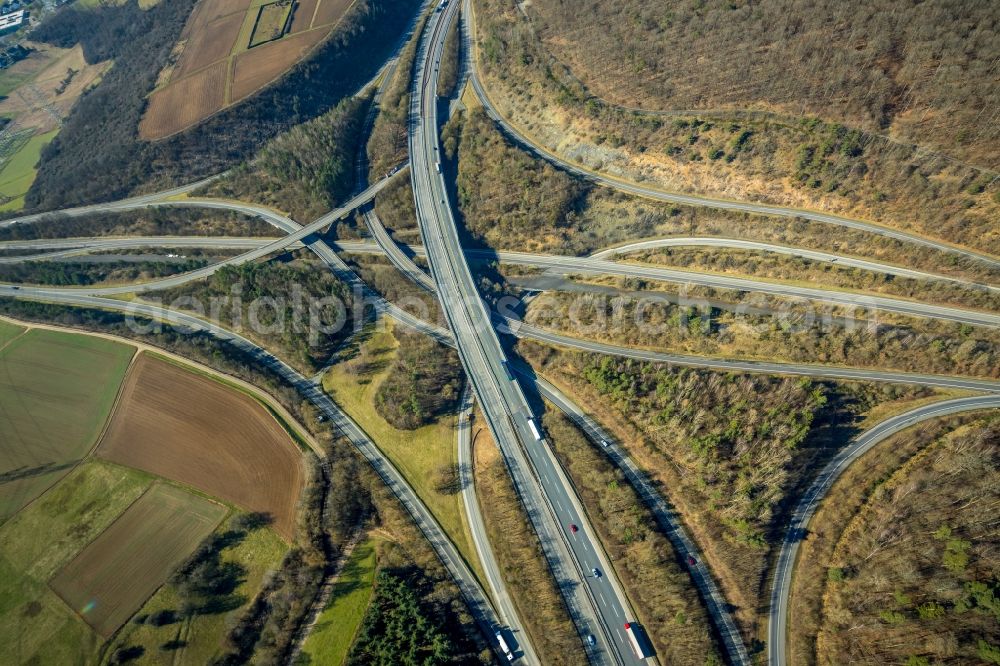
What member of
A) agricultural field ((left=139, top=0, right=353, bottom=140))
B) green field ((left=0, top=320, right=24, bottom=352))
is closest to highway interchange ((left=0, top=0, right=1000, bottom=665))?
green field ((left=0, top=320, right=24, bottom=352))

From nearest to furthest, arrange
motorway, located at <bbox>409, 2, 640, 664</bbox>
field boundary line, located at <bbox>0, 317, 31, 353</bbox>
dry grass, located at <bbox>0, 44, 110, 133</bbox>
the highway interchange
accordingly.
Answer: motorway, located at <bbox>409, 2, 640, 664</bbox>, the highway interchange, field boundary line, located at <bbox>0, 317, 31, 353</bbox>, dry grass, located at <bbox>0, 44, 110, 133</bbox>

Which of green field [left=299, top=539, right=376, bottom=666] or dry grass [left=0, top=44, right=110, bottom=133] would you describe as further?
dry grass [left=0, top=44, right=110, bottom=133]

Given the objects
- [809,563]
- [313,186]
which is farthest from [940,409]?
[313,186]

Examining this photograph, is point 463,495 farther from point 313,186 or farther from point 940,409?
point 313,186

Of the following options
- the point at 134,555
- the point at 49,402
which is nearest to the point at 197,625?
the point at 134,555

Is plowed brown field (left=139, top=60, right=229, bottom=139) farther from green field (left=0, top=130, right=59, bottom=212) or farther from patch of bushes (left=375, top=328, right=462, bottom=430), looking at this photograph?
patch of bushes (left=375, top=328, right=462, bottom=430)

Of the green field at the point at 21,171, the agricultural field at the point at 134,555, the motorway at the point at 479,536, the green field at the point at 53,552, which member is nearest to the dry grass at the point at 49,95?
the green field at the point at 21,171

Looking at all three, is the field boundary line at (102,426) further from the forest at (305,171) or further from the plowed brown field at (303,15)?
the plowed brown field at (303,15)
